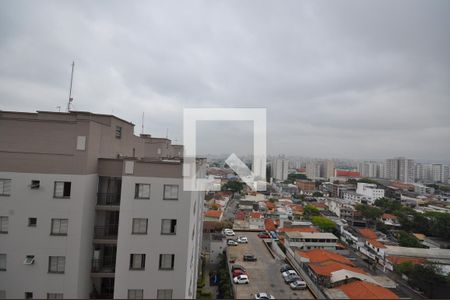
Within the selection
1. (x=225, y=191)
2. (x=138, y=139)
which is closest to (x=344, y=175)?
(x=225, y=191)

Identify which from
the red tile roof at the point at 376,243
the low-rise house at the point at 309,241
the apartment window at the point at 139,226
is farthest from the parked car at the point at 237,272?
the red tile roof at the point at 376,243

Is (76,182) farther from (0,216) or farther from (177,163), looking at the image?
(177,163)

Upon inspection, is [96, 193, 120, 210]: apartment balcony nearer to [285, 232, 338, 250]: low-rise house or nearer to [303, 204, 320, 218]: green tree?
[285, 232, 338, 250]: low-rise house

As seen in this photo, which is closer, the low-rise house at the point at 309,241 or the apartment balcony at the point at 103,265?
the apartment balcony at the point at 103,265

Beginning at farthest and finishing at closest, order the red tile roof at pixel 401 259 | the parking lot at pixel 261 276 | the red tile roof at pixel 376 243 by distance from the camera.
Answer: the red tile roof at pixel 376 243 → the red tile roof at pixel 401 259 → the parking lot at pixel 261 276

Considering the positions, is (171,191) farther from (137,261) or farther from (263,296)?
(263,296)

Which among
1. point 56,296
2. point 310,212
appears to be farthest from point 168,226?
point 310,212

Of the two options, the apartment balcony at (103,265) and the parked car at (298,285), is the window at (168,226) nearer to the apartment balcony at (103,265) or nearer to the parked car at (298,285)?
the apartment balcony at (103,265)
